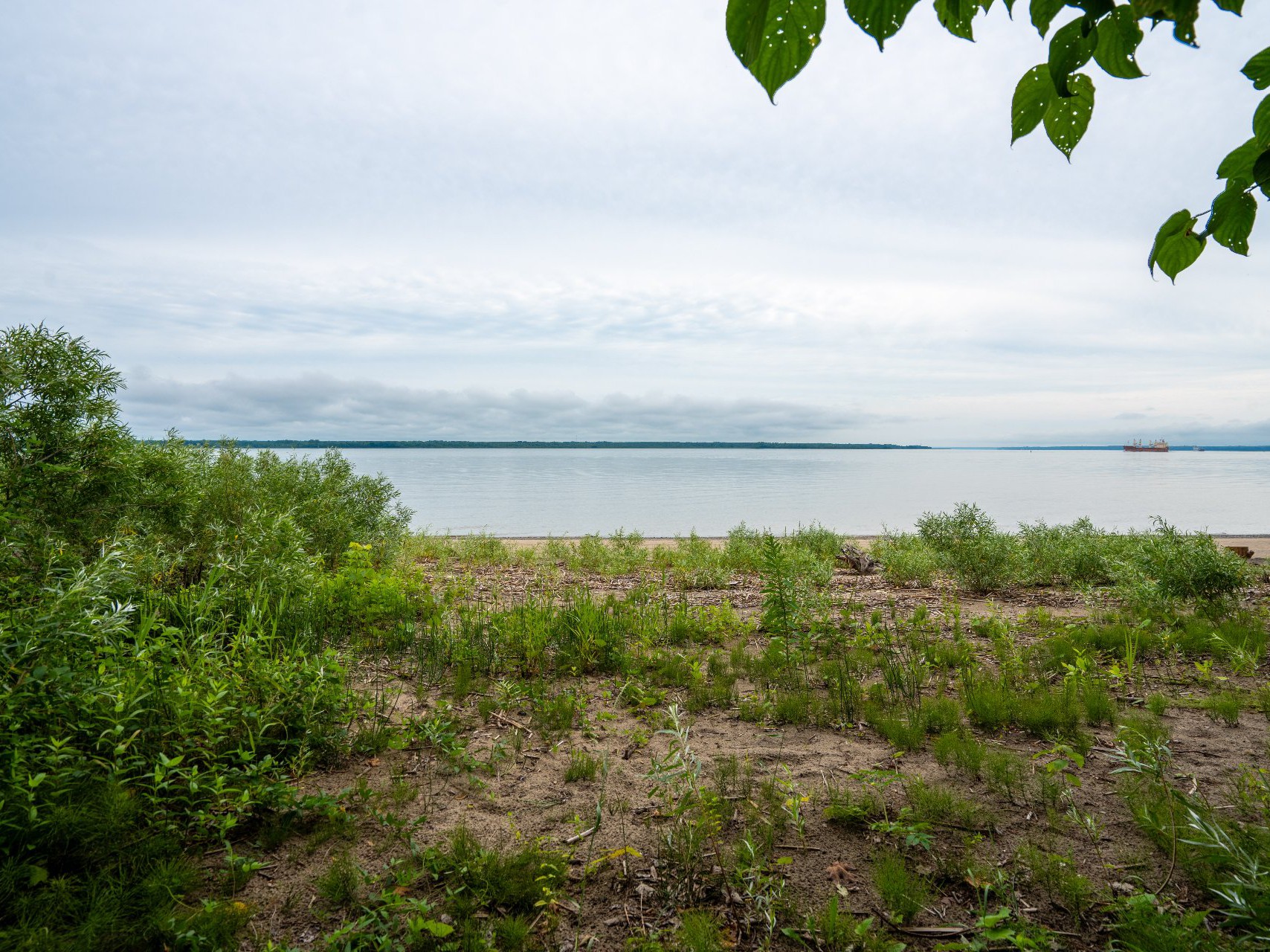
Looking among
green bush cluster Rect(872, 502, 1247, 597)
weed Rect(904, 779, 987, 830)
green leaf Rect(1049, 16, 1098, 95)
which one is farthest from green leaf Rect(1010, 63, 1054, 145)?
green bush cluster Rect(872, 502, 1247, 597)

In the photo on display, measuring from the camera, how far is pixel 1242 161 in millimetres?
1106

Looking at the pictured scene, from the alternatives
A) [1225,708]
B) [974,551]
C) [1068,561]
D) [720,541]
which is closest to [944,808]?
[1225,708]

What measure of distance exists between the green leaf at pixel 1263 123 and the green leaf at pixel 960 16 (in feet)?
1.83

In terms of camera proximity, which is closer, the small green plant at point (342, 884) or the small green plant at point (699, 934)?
the small green plant at point (699, 934)

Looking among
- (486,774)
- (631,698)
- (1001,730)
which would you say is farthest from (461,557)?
(1001,730)

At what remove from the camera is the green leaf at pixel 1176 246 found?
3.71 ft

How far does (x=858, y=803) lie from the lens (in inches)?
123

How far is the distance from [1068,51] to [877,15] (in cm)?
37

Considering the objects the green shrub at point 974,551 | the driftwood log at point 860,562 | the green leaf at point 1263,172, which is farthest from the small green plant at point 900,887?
the driftwood log at point 860,562

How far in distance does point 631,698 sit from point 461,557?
843 centimetres

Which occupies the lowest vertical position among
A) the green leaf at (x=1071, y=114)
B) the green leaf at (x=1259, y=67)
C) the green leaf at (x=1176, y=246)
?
the green leaf at (x=1176, y=246)

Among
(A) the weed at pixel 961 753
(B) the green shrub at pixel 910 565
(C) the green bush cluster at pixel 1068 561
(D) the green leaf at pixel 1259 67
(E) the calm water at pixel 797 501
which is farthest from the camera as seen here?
(E) the calm water at pixel 797 501

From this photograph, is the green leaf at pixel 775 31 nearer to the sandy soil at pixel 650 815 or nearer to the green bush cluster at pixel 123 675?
the sandy soil at pixel 650 815

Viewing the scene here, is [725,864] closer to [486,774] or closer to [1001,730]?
[486,774]
